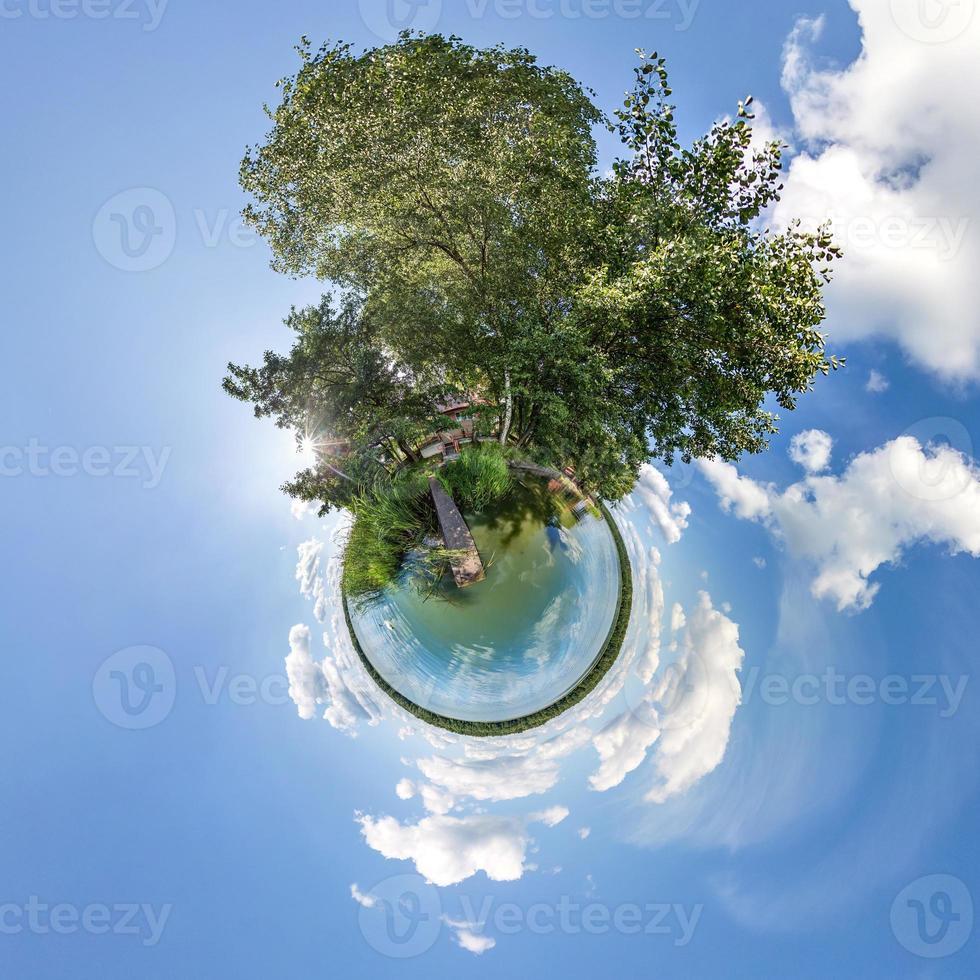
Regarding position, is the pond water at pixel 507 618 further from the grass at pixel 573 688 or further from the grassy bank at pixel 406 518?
the grass at pixel 573 688

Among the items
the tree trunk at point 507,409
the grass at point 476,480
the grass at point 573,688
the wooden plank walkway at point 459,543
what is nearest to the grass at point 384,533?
the wooden plank walkway at point 459,543

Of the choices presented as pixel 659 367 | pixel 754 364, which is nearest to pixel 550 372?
pixel 659 367

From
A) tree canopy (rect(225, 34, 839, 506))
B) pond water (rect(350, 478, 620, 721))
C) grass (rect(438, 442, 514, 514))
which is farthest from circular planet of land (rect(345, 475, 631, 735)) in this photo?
tree canopy (rect(225, 34, 839, 506))

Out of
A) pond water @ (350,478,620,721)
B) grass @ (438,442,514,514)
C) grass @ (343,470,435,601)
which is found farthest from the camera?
grass @ (438,442,514,514)

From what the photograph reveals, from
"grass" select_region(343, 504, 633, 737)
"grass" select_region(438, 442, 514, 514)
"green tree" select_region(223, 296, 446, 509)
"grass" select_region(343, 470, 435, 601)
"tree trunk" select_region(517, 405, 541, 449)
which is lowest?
"grass" select_region(343, 504, 633, 737)

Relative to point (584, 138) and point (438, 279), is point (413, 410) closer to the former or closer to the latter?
point (438, 279)

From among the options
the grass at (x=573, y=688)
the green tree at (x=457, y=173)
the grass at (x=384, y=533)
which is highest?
the green tree at (x=457, y=173)

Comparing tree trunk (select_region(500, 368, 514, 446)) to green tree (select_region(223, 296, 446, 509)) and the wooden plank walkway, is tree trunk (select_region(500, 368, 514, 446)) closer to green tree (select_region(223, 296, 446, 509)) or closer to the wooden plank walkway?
green tree (select_region(223, 296, 446, 509))
